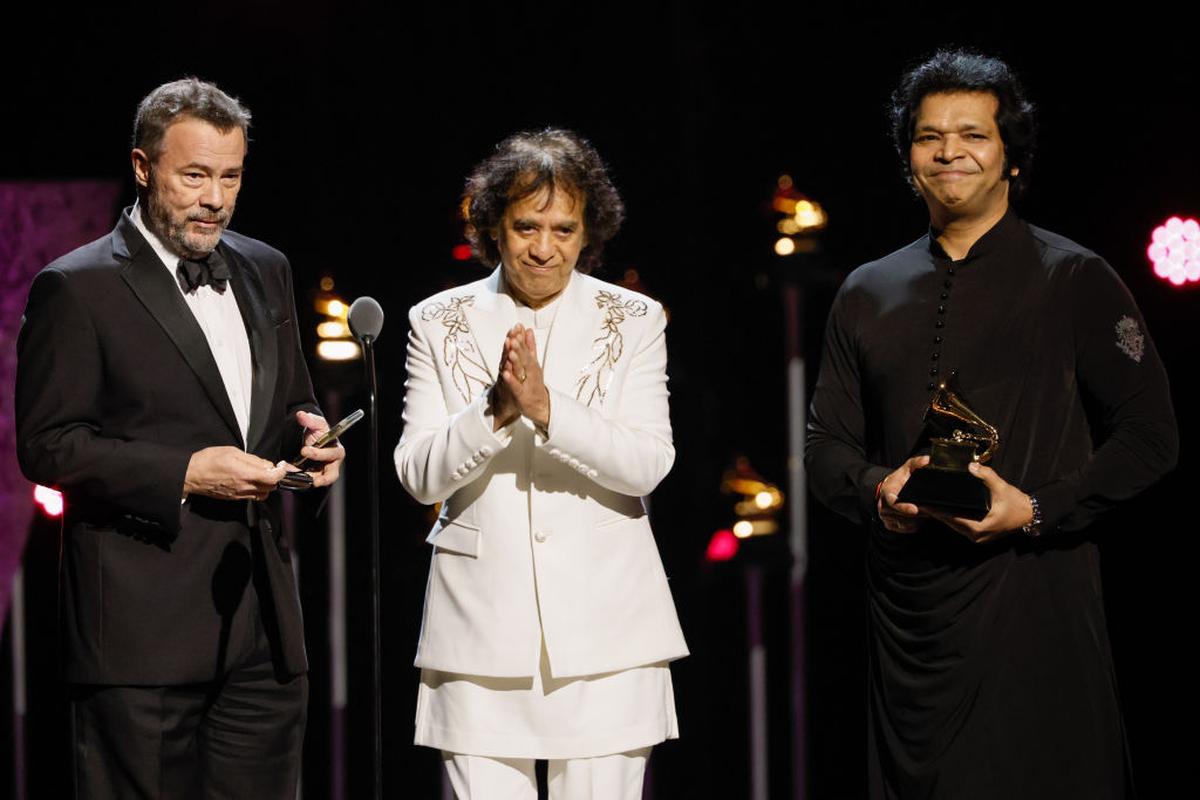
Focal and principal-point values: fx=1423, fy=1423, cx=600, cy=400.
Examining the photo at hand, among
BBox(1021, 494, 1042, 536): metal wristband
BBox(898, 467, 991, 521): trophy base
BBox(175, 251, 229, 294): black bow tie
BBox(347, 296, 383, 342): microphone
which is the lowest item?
BBox(1021, 494, 1042, 536): metal wristband

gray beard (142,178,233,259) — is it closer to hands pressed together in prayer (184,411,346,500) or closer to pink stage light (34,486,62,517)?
hands pressed together in prayer (184,411,346,500)

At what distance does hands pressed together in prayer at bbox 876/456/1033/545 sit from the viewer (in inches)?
101

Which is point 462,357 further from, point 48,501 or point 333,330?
point 48,501

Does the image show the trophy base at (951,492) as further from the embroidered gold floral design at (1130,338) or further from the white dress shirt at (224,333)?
the white dress shirt at (224,333)

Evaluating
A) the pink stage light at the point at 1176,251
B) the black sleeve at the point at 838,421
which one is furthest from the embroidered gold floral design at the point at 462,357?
the pink stage light at the point at 1176,251

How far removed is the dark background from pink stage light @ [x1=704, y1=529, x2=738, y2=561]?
4 centimetres

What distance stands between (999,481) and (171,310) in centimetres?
161

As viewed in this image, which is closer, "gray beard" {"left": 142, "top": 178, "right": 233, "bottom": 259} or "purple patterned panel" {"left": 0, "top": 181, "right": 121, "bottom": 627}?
"gray beard" {"left": 142, "top": 178, "right": 233, "bottom": 259}

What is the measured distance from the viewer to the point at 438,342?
2.88 metres

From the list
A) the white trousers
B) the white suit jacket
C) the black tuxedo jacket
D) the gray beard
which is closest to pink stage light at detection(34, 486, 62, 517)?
the black tuxedo jacket

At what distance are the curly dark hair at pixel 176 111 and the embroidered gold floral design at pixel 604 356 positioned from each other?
850 mm

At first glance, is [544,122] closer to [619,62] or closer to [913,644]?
[619,62]

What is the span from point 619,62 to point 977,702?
8.50 ft

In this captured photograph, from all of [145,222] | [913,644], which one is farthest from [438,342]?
[913,644]
